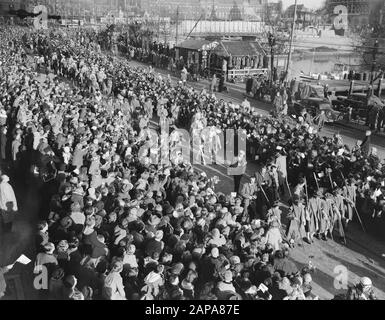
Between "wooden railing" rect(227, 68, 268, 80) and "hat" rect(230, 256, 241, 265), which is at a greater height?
"wooden railing" rect(227, 68, 268, 80)

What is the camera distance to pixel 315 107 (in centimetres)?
2020

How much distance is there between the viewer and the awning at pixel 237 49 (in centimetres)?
2888

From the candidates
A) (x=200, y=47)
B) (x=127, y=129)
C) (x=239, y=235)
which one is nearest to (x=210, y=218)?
(x=239, y=235)

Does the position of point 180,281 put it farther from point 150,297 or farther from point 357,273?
point 357,273

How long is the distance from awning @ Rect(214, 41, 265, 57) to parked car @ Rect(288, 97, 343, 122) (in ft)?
29.4

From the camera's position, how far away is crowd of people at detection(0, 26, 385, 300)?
6.18 m

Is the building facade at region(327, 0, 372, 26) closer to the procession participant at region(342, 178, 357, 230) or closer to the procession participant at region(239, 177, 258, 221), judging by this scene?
the procession participant at region(342, 178, 357, 230)

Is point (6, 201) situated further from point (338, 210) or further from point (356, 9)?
point (356, 9)

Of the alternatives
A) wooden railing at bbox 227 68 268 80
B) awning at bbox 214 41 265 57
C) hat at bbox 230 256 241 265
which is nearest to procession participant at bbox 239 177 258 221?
hat at bbox 230 256 241 265

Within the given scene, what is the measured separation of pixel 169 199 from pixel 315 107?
1290cm

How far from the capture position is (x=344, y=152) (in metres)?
11.6

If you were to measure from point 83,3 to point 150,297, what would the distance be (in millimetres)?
40786

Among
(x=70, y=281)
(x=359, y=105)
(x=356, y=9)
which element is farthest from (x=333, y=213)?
(x=356, y=9)

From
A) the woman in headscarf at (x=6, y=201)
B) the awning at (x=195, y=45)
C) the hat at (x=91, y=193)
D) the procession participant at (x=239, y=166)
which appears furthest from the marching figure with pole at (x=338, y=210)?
the awning at (x=195, y=45)
